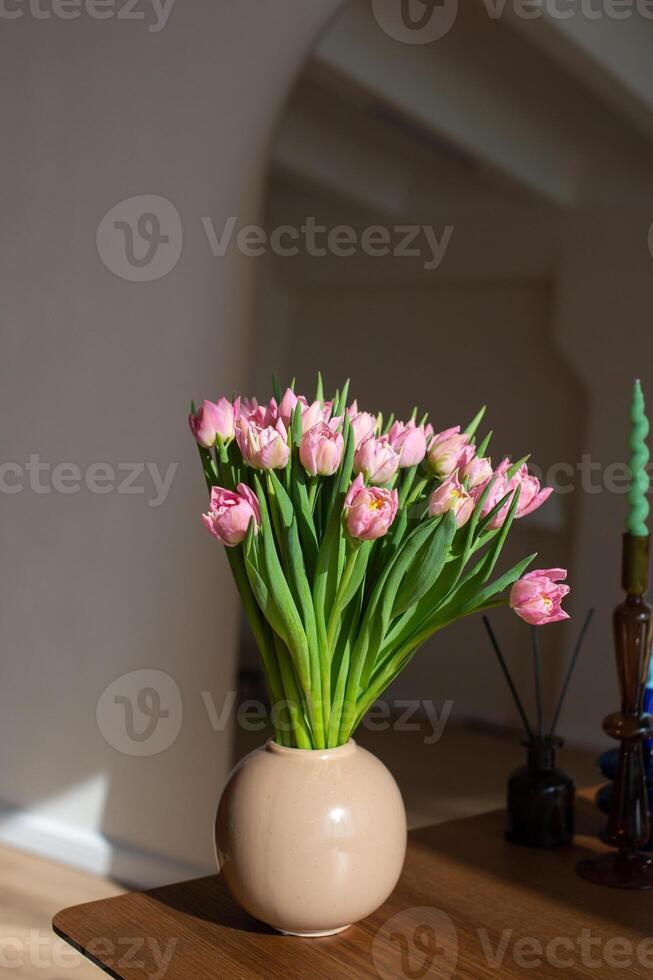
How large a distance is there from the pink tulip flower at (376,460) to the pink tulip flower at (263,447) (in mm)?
71

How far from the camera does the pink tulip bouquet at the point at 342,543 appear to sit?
1.02 meters

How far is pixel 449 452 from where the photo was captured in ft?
3.59

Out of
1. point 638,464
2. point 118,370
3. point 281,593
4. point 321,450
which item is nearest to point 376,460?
point 321,450

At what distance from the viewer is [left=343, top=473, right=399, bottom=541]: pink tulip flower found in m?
0.97

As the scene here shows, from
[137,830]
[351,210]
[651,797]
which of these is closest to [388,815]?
[651,797]

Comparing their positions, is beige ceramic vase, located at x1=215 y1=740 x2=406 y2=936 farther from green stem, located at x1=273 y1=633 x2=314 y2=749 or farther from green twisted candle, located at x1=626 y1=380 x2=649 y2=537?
green twisted candle, located at x1=626 y1=380 x2=649 y2=537

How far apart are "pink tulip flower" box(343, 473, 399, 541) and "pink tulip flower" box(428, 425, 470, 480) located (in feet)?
0.44

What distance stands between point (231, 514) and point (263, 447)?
0.24ft

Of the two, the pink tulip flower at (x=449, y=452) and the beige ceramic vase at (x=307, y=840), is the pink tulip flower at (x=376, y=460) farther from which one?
the beige ceramic vase at (x=307, y=840)

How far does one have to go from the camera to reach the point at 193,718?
2.52 metres

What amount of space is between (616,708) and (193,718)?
108 cm

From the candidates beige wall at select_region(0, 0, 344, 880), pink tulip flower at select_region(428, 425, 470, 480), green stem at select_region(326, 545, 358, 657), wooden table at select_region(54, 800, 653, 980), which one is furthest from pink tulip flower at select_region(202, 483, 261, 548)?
beige wall at select_region(0, 0, 344, 880)

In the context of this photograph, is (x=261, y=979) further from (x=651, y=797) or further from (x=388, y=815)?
(x=651, y=797)

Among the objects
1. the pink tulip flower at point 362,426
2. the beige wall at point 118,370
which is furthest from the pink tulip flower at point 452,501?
the beige wall at point 118,370
